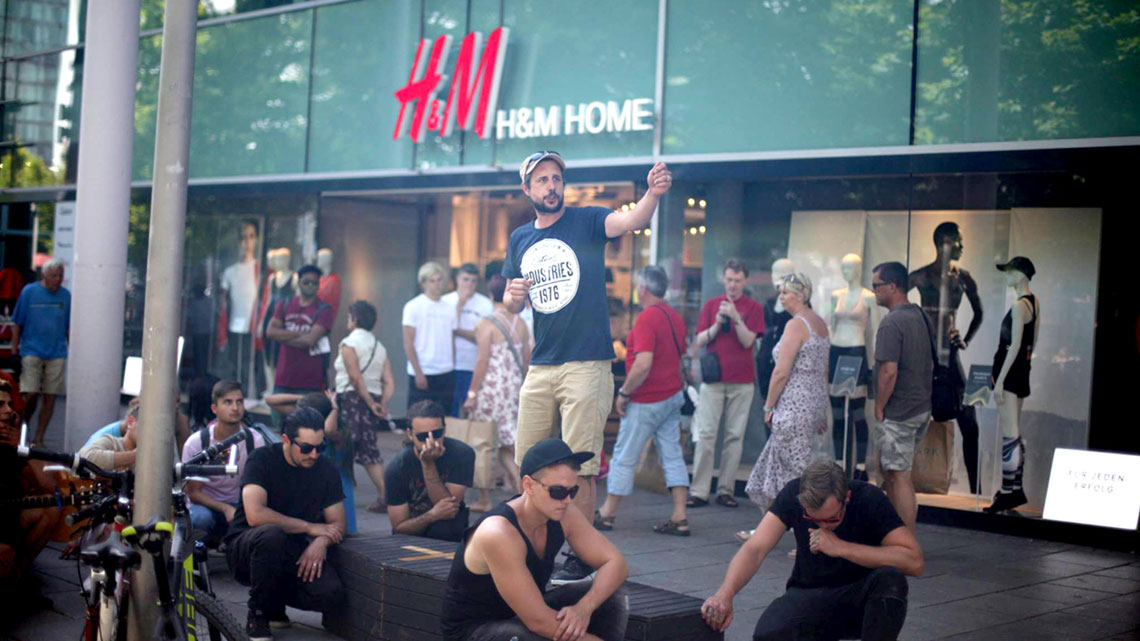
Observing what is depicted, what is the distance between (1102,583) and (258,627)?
5456 mm

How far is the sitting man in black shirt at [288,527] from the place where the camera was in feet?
19.9

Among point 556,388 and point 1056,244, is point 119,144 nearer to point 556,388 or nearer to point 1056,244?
point 556,388

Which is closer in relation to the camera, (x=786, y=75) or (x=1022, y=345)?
(x=1022, y=345)

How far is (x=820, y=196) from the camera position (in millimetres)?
10648

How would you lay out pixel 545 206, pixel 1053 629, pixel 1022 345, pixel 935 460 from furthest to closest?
1. pixel 935 460
2. pixel 1022 345
3. pixel 1053 629
4. pixel 545 206

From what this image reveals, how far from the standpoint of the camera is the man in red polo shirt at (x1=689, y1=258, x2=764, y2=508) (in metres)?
10.1

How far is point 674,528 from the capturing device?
8961mm

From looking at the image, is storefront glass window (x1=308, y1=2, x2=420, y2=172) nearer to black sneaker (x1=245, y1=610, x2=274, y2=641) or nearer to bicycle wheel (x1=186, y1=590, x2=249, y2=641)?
black sneaker (x1=245, y1=610, x2=274, y2=641)

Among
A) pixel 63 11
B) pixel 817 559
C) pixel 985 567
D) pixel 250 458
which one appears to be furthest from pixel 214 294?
pixel 817 559

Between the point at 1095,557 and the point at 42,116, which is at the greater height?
the point at 42,116

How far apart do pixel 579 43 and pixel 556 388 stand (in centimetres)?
628

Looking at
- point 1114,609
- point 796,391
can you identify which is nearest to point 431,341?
point 796,391

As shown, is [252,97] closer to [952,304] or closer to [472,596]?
[952,304]

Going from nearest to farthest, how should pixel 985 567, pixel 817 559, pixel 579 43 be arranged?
pixel 817 559 → pixel 985 567 → pixel 579 43
